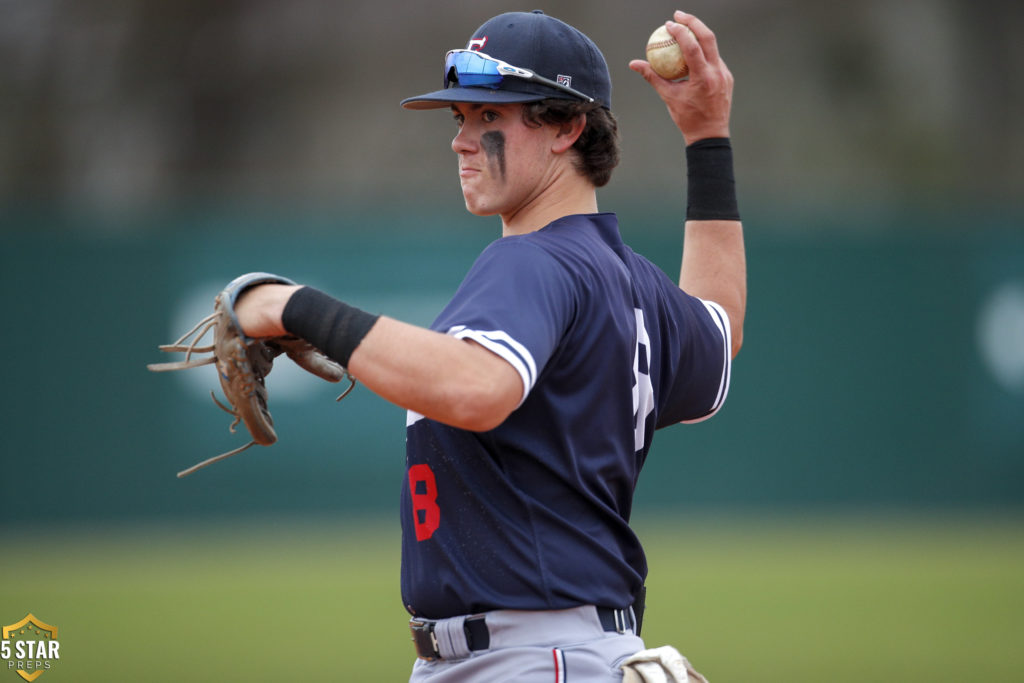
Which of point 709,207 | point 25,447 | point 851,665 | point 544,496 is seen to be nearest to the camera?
point 544,496

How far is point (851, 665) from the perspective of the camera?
21.0ft

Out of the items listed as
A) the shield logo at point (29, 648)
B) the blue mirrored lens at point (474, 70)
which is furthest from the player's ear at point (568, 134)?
the shield logo at point (29, 648)

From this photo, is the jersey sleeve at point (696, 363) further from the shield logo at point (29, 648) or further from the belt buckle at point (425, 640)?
the shield logo at point (29, 648)

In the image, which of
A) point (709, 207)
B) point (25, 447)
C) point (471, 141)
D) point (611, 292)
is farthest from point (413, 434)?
point (25, 447)

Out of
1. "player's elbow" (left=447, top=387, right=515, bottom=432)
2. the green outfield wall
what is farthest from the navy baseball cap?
the green outfield wall

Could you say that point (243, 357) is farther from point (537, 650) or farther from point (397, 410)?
point (397, 410)

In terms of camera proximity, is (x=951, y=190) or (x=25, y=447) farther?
(x=951, y=190)

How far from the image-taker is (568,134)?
9.14ft

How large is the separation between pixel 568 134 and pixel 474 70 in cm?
26

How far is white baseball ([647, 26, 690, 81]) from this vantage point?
3.14m

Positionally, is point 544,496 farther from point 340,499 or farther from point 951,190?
point 951,190

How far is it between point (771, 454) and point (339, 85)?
11.8m

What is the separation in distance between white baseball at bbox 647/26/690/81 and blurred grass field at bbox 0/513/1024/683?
147 inches

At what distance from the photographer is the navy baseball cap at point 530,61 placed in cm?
269
